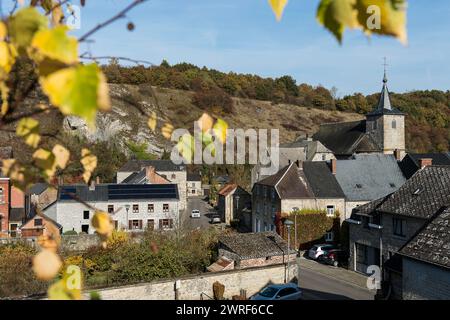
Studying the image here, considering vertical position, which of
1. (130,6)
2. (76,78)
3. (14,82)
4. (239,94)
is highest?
(239,94)

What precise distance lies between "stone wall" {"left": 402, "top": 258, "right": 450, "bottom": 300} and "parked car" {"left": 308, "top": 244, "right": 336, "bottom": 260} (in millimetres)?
11358

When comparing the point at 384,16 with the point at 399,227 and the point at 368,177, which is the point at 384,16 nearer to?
the point at 399,227

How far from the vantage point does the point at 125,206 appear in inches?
1431

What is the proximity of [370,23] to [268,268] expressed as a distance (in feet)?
63.3

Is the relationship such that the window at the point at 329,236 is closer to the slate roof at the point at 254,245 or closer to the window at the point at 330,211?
the window at the point at 330,211

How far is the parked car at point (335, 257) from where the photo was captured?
26525 mm

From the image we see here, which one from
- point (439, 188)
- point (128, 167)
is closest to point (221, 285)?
point (439, 188)

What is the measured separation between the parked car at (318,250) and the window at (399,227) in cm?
638

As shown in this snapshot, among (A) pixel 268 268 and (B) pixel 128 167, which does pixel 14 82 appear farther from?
(B) pixel 128 167

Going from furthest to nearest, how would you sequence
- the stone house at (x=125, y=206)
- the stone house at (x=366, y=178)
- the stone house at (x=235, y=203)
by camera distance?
1. the stone house at (x=235, y=203)
2. the stone house at (x=125, y=206)
3. the stone house at (x=366, y=178)

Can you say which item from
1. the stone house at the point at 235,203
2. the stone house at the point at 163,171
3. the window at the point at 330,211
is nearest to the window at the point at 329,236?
the window at the point at 330,211

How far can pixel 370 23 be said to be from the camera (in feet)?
5.11

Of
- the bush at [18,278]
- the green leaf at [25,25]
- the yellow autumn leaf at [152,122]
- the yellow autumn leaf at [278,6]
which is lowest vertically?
the bush at [18,278]

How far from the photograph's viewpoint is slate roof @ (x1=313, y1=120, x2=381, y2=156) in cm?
5756
